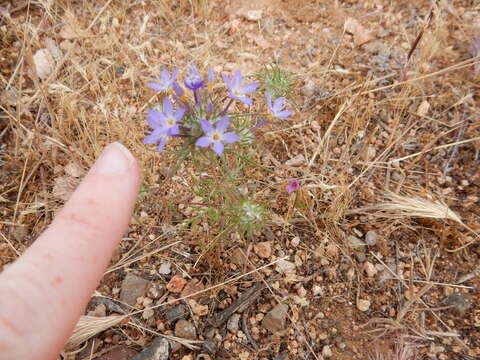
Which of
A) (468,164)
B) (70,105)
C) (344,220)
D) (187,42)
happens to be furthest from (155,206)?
(468,164)

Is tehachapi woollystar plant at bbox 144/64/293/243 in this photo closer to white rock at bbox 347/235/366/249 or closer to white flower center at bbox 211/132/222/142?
white flower center at bbox 211/132/222/142

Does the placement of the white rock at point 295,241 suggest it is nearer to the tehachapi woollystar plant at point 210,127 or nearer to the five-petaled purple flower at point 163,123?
the tehachapi woollystar plant at point 210,127

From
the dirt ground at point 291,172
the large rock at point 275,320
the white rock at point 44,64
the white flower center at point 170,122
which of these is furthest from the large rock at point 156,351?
the white rock at point 44,64

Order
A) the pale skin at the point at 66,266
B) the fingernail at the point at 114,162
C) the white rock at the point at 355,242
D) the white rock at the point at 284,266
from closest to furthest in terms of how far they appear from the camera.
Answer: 1. the pale skin at the point at 66,266
2. the fingernail at the point at 114,162
3. the white rock at the point at 284,266
4. the white rock at the point at 355,242

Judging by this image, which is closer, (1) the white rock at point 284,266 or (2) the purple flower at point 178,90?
(2) the purple flower at point 178,90

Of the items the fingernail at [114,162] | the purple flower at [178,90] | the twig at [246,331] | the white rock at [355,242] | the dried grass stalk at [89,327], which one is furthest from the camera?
the white rock at [355,242]

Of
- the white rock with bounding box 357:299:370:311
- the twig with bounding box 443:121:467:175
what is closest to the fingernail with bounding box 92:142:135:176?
the white rock with bounding box 357:299:370:311
